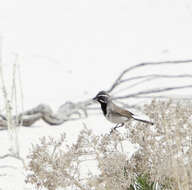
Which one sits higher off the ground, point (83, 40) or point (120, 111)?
point (83, 40)

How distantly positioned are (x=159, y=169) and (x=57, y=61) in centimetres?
701

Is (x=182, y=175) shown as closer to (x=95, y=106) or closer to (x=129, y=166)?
(x=129, y=166)

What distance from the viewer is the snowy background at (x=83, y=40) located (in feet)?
29.4

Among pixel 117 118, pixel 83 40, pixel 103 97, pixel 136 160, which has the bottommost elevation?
pixel 136 160

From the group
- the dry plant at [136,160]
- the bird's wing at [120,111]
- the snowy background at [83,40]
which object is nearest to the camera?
the dry plant at [136,160]

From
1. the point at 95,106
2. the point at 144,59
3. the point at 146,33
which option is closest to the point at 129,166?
the point at 95,106

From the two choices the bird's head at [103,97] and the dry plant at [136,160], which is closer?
the dry plant at [136,160]

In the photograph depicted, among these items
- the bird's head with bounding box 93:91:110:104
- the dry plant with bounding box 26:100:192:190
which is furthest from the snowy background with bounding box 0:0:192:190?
the dry plant with bounding box 26:100:192:190

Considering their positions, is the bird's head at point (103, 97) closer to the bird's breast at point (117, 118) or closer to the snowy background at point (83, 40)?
the bird's breast at point (117, 118)

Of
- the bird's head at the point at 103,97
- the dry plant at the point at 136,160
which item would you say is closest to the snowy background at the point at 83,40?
the bird's head at the point at 103,97

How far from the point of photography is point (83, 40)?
36.1 feet

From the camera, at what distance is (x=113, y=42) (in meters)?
10.9

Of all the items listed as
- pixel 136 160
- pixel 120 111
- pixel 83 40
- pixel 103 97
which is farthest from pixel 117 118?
pixel 83 40

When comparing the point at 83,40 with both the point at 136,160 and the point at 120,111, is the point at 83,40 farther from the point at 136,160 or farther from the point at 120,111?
the point at 136,160
